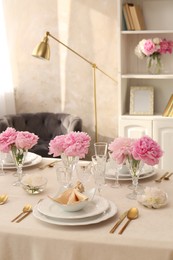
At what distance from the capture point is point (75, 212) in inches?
68.1

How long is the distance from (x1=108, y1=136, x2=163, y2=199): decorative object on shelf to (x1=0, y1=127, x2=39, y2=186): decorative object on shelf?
42 cm

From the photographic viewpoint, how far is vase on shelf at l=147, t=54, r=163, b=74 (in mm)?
4039

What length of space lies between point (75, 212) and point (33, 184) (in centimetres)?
37

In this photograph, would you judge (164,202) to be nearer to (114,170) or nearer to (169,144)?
(114,170)

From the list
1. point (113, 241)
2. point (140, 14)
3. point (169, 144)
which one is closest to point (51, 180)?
point (113, 241)

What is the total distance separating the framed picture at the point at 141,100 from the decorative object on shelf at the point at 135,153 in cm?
213

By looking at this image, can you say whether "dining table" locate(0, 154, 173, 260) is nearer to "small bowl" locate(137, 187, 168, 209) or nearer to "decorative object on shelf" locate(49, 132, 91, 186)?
"small bowl" locate(137, 187, 168, 209)

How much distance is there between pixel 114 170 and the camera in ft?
7.53

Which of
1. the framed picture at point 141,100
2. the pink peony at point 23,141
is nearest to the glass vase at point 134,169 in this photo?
the pink peony at point 23,141

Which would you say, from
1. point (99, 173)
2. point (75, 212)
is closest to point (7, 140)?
point (99, 173)

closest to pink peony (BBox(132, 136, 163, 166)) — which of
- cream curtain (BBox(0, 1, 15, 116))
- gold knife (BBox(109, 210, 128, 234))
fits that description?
gold knife (BBox(109, 210, 128, 234))

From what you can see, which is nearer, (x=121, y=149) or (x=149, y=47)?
(x=121, y=149)

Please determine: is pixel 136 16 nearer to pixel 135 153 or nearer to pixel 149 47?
pixel 149 47

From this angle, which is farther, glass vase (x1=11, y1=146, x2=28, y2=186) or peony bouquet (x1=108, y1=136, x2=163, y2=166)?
glass vase (x1=11, y1=146, x2=28, y2=186)
